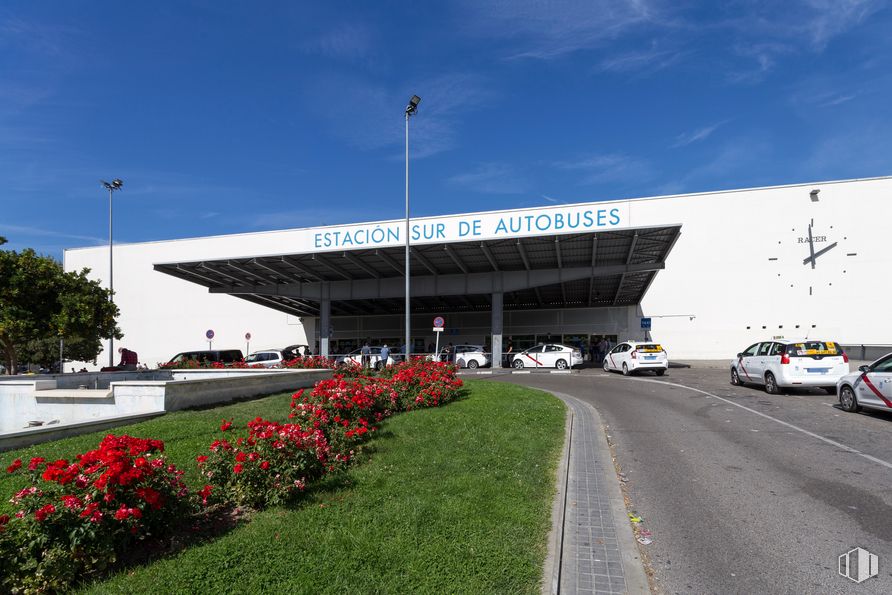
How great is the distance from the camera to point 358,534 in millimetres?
4004

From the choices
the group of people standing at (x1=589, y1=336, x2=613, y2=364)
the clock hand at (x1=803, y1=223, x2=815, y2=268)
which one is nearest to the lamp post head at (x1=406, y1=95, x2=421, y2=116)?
the group of people standing at (x1=589, y1=336, x2=613, y2=364)

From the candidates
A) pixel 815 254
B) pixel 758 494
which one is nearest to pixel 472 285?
pixel 815 254

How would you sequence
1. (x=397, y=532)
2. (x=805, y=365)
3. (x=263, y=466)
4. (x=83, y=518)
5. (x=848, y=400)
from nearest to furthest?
(x=83, y=518)
(x=397, y=532)
(x=263, y=466)
(x=848, y=400)
(x=805, y=365)

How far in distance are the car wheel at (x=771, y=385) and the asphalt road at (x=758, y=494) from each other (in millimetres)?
3190

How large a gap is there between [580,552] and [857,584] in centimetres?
196

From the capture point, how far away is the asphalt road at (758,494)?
388cm

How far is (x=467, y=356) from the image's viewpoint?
110 ft

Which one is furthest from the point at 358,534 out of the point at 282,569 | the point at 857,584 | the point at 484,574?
the point at 857,584

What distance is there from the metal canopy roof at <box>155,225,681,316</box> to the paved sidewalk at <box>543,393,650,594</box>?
73.0ft

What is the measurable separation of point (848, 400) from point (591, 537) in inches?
420

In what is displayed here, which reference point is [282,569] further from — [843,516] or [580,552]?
[843,516]

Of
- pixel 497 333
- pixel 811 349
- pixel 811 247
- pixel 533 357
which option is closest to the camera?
pixel 811 349

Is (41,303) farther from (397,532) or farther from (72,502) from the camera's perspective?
(397,532)

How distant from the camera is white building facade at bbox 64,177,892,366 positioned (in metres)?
29.9
